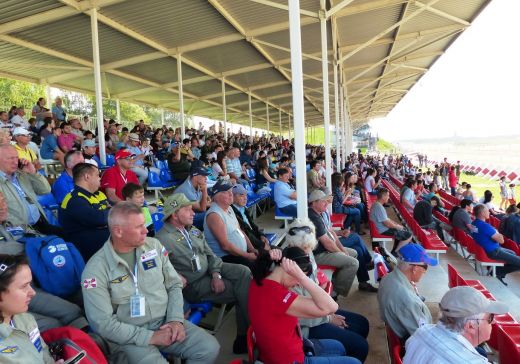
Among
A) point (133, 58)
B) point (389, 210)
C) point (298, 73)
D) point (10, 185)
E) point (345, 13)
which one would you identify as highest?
point (345, 13)

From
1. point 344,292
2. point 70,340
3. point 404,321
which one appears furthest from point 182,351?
point 344,292

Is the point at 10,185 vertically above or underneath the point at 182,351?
above

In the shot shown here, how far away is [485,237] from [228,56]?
10.1 m

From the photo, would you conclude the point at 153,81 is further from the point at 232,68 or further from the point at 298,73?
the point at 298,73

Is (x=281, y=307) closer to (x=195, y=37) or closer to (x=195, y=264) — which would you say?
(x=195, y=264)

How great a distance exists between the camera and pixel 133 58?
12148mm

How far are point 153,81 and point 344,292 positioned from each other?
47.8 ft

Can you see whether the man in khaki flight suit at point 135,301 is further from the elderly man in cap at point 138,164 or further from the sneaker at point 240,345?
the elderly man in cap at point 138,164

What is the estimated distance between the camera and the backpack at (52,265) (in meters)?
2.66

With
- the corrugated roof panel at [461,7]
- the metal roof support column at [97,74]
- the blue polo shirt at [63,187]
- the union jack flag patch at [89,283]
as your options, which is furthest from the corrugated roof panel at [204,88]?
the union jack flag patch at [89,283]

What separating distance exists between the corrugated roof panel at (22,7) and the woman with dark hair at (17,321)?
24.2ft

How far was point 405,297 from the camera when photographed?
2984 millimetres

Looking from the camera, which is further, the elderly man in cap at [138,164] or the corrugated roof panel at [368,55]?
the corrugated roof panel at [368,55]

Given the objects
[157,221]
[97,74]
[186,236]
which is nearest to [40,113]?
[97,74]
